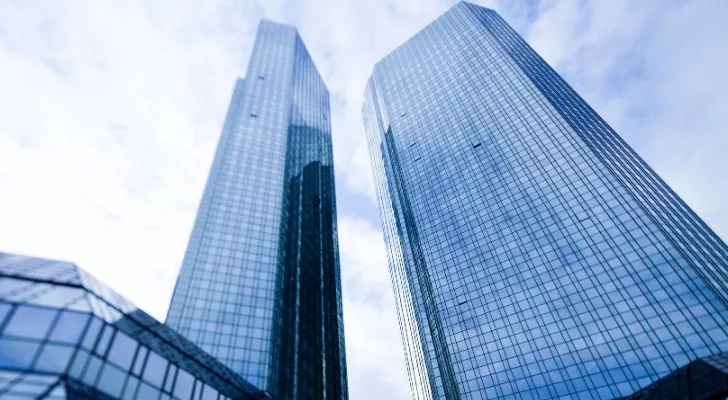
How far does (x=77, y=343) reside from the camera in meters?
24.6

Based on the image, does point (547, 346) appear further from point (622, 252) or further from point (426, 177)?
point (426, 177)

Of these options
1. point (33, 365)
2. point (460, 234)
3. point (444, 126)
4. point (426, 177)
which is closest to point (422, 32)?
point (444, 126)

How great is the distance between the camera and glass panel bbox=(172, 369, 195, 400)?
31.3 m

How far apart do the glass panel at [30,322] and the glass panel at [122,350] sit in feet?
12.6

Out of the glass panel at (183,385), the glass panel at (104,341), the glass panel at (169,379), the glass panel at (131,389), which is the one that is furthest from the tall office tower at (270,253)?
the glass panel at (104,341)

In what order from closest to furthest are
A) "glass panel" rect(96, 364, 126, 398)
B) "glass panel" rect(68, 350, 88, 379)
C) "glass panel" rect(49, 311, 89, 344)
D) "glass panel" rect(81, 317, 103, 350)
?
"glass panel" rect(68, 350, 88, 379) → "glass panel" rect(49, 311, 89, 344) → "glass panel" rect(96, 364, 126, 398) → "glass panel" rect(81, 317, 103, 350)

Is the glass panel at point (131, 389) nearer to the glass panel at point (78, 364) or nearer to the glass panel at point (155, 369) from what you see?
the glass panel at point (155, 369)

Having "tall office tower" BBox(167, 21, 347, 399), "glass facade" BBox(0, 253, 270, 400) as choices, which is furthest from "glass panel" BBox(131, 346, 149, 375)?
"tall office tower" BBox(167, 21, 347, 399)

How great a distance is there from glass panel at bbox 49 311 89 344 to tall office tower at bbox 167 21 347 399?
55.5 m

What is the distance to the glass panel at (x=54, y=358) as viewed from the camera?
22922mm

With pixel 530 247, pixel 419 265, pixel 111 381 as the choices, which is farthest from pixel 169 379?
pixel 419 265

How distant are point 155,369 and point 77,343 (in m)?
6.66

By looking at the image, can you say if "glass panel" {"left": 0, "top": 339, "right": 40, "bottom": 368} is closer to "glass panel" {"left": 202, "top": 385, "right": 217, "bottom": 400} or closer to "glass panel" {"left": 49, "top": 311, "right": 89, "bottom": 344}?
"glass panel" {"left": 49, "top": 311, "right": 89, "bottom": 344}

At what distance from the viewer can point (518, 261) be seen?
303 feet
